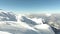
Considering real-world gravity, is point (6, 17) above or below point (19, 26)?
above

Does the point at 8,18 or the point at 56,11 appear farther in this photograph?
the point at 56,11

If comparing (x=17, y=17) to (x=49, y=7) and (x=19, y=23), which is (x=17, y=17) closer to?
(x=19, y=23)

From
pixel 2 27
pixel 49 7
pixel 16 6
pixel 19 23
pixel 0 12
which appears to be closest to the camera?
pixel 2 27

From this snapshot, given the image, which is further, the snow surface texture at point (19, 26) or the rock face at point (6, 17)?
the rock face at point (6, 17)

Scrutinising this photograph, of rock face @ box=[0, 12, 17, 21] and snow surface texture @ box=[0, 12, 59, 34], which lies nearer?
snow surface texture @ box=[0, 12, 59, 34]

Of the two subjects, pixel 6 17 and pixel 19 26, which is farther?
pixel 6 17

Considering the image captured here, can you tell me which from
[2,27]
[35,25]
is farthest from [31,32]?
[2,27]

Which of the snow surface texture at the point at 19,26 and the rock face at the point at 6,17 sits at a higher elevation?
the rock face at the point at 6,17

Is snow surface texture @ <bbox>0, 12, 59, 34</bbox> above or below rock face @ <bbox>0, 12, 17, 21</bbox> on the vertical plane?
below
